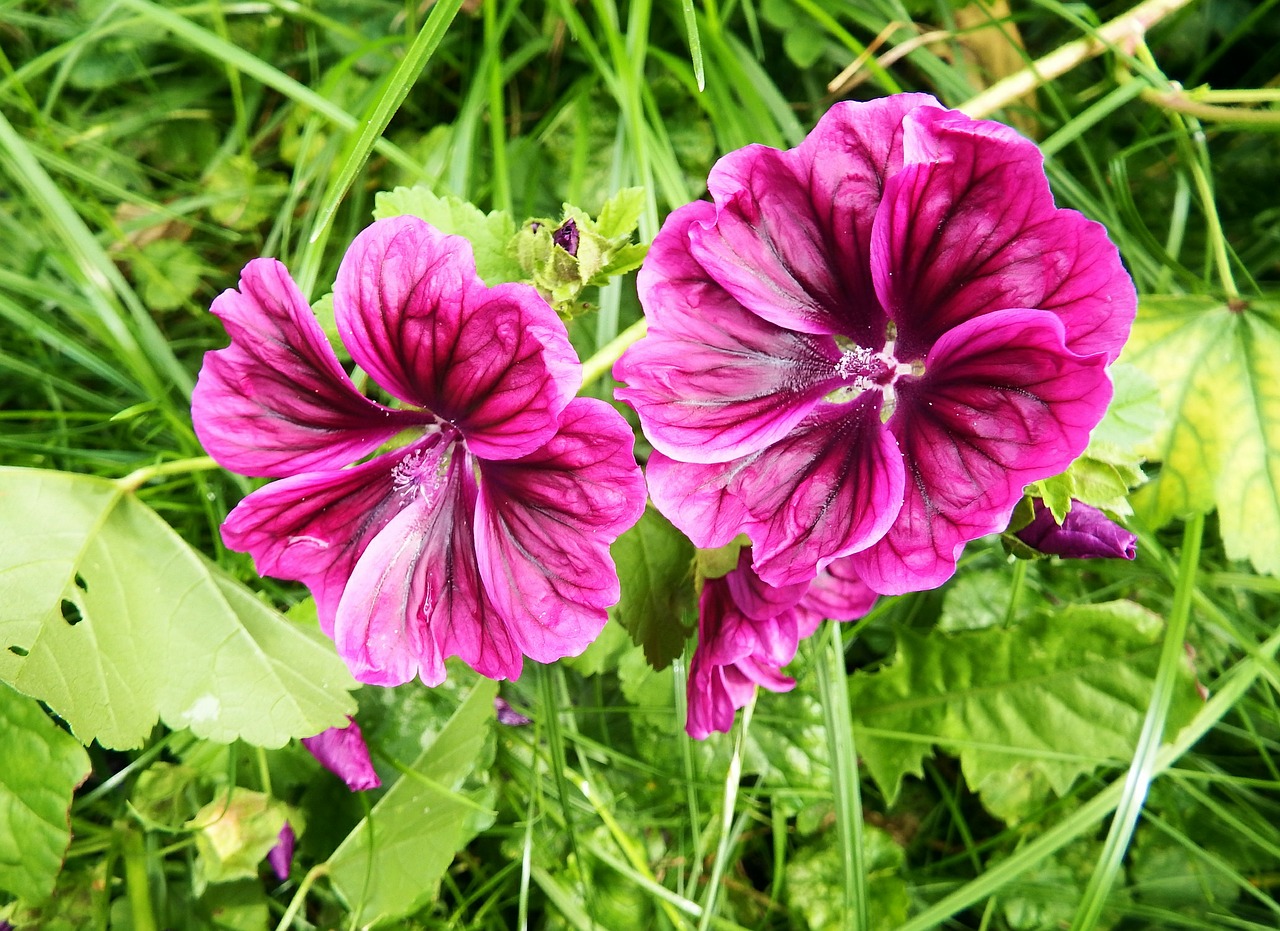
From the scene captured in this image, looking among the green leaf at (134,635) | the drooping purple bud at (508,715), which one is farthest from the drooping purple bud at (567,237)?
the drooping purple bud at (508,715)

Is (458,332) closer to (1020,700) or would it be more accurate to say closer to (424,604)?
(424,604)

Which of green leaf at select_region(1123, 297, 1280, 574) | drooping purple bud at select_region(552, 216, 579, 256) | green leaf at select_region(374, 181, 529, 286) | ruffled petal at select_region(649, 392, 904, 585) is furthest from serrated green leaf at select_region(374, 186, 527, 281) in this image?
green leaf at select_region(1123, 297, 1280, 574)

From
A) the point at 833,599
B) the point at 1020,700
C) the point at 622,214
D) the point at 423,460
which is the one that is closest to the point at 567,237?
the point at 622,214

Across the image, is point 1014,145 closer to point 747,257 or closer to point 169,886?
point 747,257

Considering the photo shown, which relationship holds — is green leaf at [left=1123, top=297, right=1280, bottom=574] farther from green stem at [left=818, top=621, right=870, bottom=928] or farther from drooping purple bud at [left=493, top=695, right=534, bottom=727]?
drooping purple bud at [left=493, top=695, right=534, bottom=727]

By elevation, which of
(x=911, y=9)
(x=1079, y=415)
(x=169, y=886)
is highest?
(x=911, y=9)

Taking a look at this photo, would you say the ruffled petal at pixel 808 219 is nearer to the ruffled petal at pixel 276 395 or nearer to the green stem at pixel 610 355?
the green stem at pixel 610 355

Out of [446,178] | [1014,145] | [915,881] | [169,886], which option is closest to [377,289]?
[1014,145]
